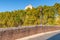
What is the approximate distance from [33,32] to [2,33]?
385 inches

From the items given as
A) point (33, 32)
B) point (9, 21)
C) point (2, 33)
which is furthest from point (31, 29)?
point (9, 21)

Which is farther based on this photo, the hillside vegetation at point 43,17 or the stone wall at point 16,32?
the hillside vegetation at point 43,17

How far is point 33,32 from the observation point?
2258 centimetres

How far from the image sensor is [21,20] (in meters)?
76.1

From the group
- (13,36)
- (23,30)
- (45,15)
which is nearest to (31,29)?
(23,30)

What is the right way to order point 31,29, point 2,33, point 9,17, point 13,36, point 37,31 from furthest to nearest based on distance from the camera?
point 9,17 → point 37,31 → point 31,29 → point 13,36 → point 2,33

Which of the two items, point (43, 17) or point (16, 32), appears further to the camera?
point (43, 17)

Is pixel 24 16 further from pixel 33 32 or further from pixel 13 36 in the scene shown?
pixel 13 36

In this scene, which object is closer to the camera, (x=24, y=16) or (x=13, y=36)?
(x=13, y=36)

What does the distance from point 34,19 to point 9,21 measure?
18.1 m

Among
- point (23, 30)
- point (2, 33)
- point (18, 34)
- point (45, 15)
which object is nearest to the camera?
point (2, 33)

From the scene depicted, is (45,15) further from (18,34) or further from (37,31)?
(18,34)

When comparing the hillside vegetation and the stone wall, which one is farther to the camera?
the hillside vegetation

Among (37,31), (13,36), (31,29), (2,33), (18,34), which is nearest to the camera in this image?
(2,33)
